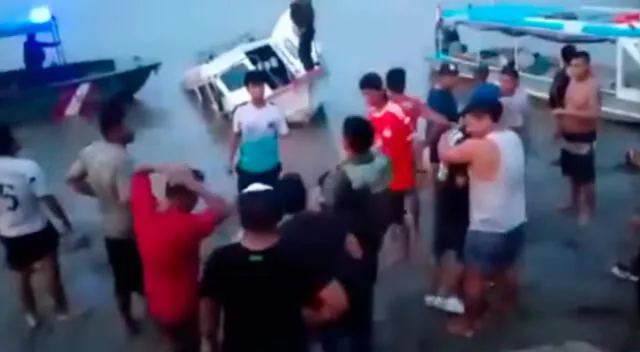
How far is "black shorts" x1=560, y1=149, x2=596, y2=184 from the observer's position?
8805 mm

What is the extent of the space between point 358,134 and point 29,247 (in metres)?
2.32

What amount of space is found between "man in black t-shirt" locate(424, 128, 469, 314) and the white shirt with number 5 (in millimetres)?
2433

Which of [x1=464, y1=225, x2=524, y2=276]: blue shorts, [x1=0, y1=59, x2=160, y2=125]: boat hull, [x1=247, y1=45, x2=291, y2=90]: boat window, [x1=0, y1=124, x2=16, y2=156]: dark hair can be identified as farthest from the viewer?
[x1=0, y1=59, x2=160, y2=125]: boat hull

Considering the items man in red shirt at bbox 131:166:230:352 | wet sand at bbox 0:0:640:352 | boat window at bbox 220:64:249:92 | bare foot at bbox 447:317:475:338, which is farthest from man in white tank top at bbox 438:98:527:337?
boat window at bbox 220:64:249:92

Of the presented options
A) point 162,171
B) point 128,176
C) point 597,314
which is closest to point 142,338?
point 128,176

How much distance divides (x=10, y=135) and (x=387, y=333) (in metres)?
2.62

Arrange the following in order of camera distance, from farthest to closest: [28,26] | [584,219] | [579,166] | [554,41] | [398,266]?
1. [28,26]
2. [554,41]
3. [584,219]
4. [579,166]
5. [398,266]

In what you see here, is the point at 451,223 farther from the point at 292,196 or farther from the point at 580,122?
the point at 580,122

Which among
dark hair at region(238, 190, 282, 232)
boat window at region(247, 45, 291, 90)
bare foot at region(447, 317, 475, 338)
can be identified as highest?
dark hair at region(238, 190, 282, 232)

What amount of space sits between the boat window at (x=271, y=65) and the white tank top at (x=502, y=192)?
30.1ft

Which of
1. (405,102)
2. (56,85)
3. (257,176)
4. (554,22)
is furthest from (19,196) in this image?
(56,85)

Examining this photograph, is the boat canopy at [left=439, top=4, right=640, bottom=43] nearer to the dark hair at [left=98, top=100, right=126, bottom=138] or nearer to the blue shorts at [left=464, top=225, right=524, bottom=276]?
the blue shorts at [left=464, top=225, right=524, bottom=276]

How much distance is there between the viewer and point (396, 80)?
7.61 meters

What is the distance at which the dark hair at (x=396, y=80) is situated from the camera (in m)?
7.54
